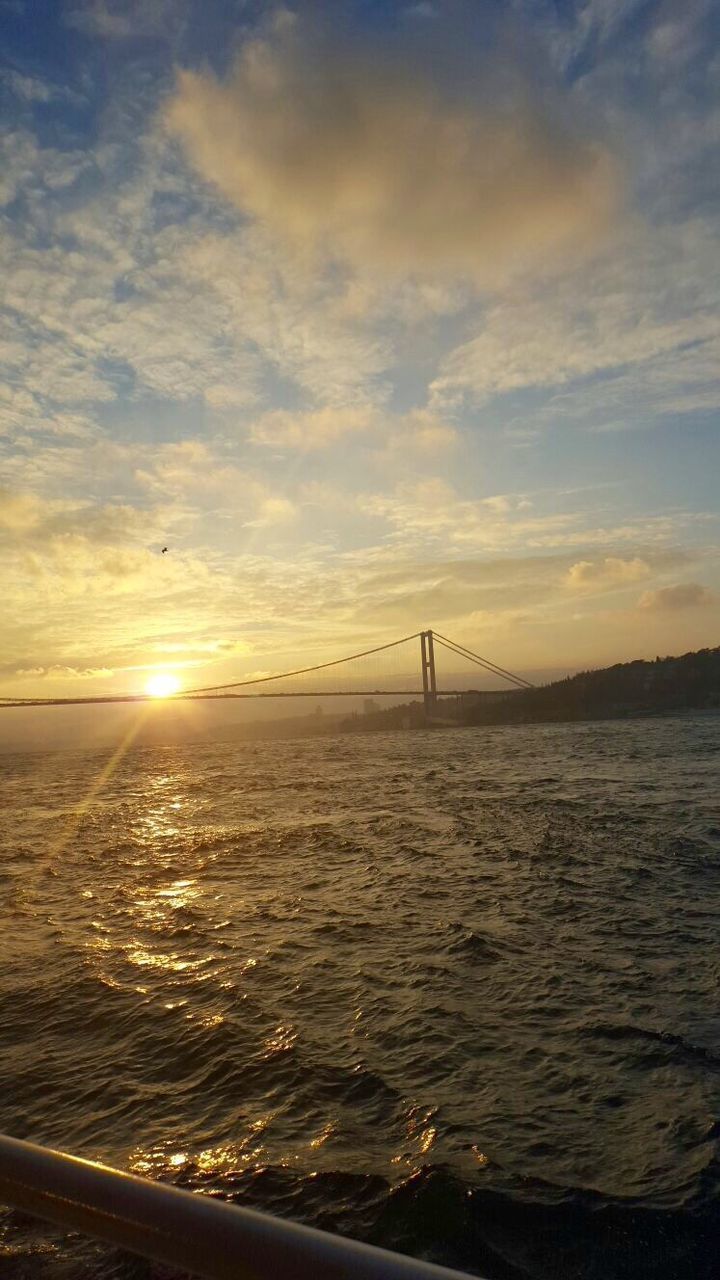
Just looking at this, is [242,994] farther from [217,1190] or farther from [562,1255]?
[562,1255]

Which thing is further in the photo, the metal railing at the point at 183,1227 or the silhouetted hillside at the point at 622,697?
the silhouetted hillside at the point at 622,697

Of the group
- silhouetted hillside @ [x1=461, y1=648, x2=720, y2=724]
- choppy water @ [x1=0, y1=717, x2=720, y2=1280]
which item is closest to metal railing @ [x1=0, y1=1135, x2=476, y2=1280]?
choppy water @ [x1=0, y1=717, x2=720, y2=1280]

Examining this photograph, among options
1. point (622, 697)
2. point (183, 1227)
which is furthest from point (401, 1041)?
Answer: point (622, 697)

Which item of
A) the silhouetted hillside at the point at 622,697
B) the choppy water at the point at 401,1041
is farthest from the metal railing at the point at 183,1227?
the silhouetted hillside at the point at 622,697

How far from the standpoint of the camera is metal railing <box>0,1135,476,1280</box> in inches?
47.5

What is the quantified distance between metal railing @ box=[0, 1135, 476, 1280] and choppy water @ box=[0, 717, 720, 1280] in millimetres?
2624

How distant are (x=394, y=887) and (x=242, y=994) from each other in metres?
4.43

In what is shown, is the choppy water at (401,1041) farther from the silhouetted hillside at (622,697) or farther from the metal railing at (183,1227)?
the silhouetted hillside at (622,697)

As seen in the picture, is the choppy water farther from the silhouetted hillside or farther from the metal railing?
the silhouetted hillside

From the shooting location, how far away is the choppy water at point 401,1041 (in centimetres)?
387

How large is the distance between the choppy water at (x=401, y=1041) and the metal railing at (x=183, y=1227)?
2624mm

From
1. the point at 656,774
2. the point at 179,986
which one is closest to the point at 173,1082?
the point at 179,986

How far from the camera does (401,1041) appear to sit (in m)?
5.84

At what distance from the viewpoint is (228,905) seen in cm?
1060
